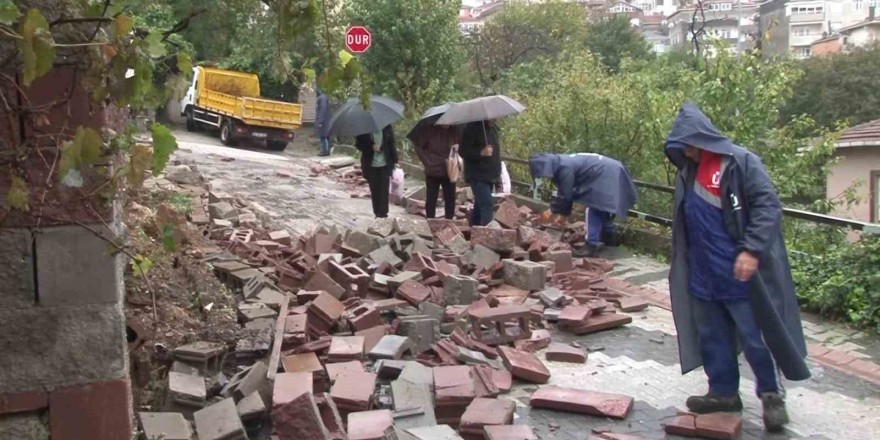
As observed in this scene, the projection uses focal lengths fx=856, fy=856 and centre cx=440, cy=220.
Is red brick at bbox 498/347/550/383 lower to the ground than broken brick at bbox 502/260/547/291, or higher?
lower

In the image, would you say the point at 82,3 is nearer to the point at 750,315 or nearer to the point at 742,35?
the point at 750,315

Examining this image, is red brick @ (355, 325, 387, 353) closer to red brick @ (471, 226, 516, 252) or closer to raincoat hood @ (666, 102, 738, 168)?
raincoat hood @ (666, 102, 738, 168)

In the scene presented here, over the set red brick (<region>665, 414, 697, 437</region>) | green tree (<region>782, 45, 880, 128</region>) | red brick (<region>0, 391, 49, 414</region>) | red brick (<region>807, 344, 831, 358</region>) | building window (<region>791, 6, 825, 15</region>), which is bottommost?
red brick (<region>807, 344, 831, 358</region>)

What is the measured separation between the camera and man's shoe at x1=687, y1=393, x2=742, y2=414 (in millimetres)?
5445

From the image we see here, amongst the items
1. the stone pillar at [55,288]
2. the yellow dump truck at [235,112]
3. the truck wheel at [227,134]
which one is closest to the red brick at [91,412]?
the stone pillar at [55,288]

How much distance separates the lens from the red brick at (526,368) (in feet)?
20.0

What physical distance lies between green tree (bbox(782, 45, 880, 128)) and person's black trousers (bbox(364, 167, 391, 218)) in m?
33.5

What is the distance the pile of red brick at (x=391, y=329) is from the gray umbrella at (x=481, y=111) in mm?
1265

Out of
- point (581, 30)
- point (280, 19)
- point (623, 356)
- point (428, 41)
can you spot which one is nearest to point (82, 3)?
point (280, 19)

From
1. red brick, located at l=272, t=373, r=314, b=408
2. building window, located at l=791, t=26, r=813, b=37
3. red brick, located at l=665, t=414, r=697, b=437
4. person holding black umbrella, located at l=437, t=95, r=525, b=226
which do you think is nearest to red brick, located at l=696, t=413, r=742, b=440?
red brick, located at l=665, t=414, r=697, b=437

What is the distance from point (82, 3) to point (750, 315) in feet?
13.2

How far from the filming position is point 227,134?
2723 centimetres

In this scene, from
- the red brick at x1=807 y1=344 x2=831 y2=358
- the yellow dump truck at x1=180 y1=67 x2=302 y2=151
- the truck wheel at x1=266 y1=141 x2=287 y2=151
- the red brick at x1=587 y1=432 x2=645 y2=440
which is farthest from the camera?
the truck wheel at x1=266 y1=141 x2=287 y2=151

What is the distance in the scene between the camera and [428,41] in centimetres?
2200
